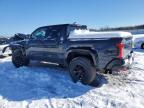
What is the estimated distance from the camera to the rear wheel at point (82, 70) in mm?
6719

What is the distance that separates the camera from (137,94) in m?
6.08

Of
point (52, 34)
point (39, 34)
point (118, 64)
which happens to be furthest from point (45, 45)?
point (118, 64)

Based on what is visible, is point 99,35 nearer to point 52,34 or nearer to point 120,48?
point 120,48

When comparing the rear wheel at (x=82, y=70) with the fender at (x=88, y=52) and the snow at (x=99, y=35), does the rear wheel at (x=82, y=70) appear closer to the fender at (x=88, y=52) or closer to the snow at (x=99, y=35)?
the fender at (x=88, y=52)

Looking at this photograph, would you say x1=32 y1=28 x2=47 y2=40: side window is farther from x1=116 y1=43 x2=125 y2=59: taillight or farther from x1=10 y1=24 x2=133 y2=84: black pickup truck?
x1=116 y1=43 x2=125 y2=59: taillight

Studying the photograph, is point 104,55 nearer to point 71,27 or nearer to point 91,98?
point 91,98

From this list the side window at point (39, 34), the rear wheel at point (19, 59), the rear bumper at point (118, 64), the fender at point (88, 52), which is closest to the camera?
the rear bumper at point (118, 64)

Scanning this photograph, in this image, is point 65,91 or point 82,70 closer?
point 65,91

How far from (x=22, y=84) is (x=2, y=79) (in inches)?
49.2

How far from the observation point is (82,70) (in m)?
6.95

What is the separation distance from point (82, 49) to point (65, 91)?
1.41 metres

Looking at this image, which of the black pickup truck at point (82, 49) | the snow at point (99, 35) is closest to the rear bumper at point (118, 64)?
the black pickup truck at point (82, 49)

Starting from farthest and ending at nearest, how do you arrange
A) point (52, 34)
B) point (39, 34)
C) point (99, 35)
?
1. point (39, 34)
2. point (52, 34)
3. point (99, 35)

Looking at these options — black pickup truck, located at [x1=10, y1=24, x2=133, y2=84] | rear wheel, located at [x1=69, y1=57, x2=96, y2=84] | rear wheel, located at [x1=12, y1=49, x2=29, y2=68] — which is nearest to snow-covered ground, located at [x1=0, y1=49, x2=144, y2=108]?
rear wheel, located at [x1=69, y1=57, x2=96, y2=84]
